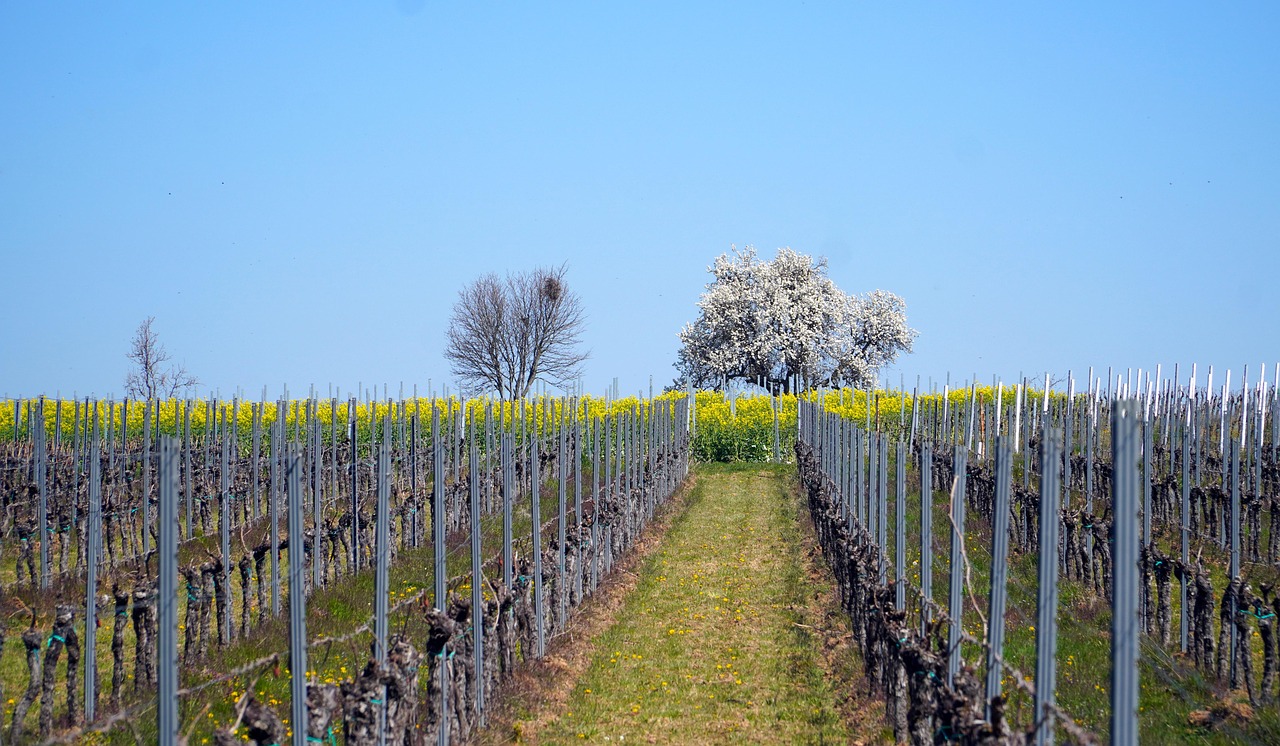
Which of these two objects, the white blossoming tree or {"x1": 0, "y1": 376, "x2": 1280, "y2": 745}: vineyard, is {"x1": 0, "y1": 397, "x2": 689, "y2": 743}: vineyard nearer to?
{"x1": 0, "y1": 376, "x2": 1280, "y2": 745}: vineyard

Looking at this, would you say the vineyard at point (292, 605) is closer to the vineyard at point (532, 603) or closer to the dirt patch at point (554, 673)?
the vineyard at point (532, 603)

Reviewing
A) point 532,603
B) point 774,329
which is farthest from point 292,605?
point 774,329

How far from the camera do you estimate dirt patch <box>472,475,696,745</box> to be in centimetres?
786

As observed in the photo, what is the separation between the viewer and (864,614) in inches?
378

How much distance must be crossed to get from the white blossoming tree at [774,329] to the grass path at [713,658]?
1430 inches

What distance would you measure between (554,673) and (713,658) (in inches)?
55.5

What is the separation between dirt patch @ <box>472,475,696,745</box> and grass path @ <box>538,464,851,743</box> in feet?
0.38

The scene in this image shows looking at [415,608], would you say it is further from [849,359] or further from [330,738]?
[849,359]

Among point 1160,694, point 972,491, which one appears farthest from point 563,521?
point 972,491

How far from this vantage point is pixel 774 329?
53.4 m

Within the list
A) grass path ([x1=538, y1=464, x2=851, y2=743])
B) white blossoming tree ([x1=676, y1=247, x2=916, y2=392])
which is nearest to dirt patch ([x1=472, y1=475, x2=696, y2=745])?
grass path ([x1=538, y1=464, x2=851, y2=743])

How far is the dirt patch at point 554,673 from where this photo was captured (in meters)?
7.86

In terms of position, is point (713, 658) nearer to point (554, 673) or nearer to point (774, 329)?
point (554, 673)

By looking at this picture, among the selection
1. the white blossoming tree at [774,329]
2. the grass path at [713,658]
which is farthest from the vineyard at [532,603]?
the white blossoming tree at [774,329]
